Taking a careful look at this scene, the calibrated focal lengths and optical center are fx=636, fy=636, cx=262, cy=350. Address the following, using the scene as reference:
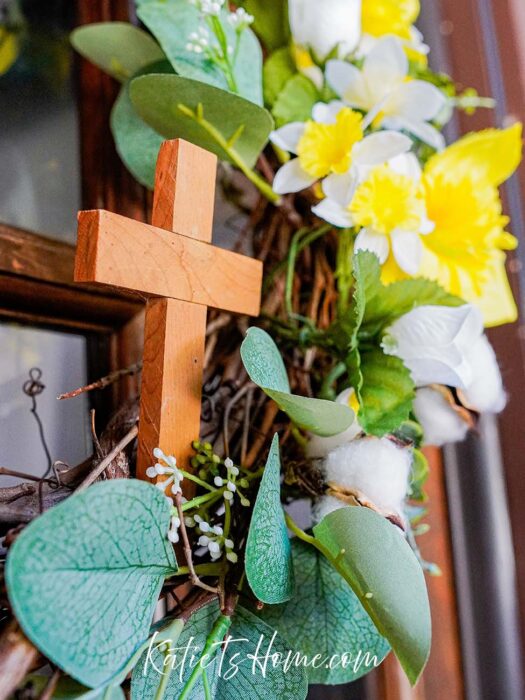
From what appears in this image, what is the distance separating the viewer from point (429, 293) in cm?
45

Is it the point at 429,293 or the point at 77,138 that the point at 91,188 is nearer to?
the point at 77,138

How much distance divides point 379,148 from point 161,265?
7.9 inches

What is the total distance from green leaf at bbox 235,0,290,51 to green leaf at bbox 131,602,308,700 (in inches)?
18.2

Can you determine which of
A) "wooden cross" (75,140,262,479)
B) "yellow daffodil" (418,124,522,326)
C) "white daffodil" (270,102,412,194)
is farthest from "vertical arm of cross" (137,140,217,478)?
"yellow daffodil" (418,124,522,326)

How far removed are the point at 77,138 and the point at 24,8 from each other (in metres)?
0.12

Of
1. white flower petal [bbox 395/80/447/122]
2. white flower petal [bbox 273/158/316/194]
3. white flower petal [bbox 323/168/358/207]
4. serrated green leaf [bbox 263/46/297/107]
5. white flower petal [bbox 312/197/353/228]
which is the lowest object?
white flower petal [bbox 312/197/353/228]

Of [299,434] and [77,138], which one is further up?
[77,138]

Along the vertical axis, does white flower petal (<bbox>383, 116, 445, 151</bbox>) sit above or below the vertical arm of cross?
above

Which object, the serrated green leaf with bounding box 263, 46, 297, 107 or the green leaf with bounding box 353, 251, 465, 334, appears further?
the serrated green leaf with bounding box 263, 46, 297, 107

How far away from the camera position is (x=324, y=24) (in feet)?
1.66

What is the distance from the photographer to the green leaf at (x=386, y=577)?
0.32 meters

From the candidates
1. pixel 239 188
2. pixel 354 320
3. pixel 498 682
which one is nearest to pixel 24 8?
pixel 239 188

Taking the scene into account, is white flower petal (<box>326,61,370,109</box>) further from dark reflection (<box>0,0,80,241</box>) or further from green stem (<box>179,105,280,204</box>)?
dark reflection (<box>0,0,80,241</box>)

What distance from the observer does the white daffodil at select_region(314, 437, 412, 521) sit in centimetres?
40
